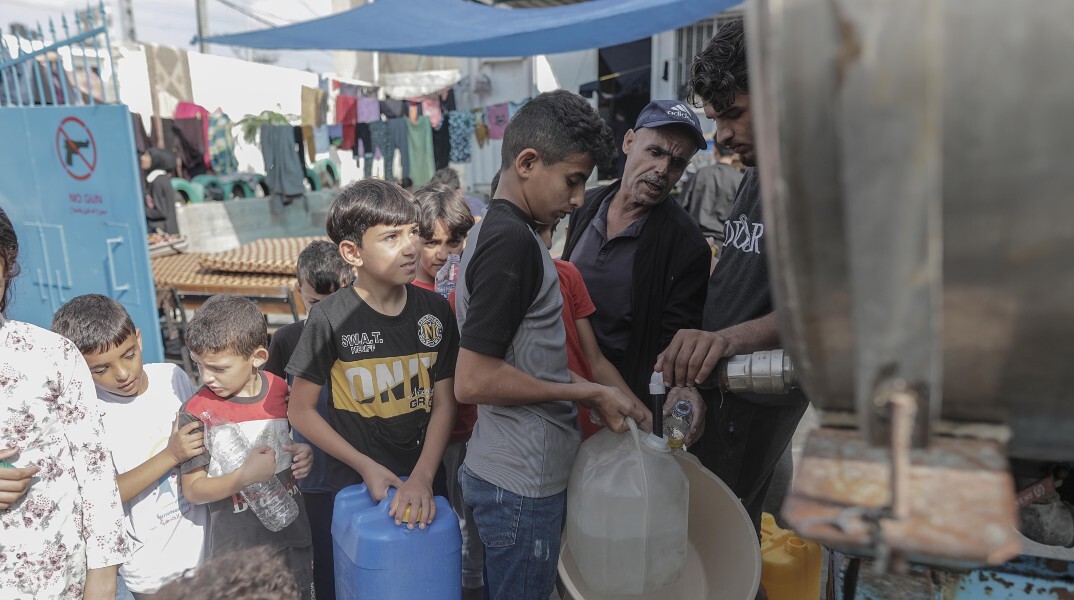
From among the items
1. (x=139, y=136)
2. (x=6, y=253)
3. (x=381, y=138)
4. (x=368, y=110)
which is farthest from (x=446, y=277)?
(x=368, y=110)

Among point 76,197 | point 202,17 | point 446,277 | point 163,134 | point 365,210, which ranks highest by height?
point 202,17

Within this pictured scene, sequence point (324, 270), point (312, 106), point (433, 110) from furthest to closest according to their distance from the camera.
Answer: point (433, 110) → point (312, 106) → point (324, 270)

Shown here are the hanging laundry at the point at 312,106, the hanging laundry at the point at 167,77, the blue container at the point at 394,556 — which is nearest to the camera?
the blue container at the point at 394,556

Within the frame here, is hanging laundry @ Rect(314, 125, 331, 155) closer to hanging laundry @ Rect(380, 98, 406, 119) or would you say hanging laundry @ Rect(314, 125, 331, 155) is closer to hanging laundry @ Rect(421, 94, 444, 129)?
hanging laundry @ Rect(380, 98, 406, 119)

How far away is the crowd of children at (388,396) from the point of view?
1.62m

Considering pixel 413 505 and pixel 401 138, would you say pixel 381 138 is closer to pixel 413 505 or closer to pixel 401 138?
pixel 401 138

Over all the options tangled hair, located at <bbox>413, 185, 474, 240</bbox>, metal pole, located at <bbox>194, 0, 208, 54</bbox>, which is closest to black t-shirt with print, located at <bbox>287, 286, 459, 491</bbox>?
tangled hair, located at <bbox>413, 185, 474, 240</bbox>

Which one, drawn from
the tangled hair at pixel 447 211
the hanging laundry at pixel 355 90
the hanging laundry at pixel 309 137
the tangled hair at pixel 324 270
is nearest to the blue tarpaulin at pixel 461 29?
the tangled hair at pixel 447 211

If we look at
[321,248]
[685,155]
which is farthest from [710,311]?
[321,248]

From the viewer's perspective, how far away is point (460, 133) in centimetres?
981

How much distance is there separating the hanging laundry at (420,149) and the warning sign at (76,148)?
17.2 ft

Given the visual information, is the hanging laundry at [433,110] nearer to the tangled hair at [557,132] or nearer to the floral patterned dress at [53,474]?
the tangled hair at [557,132]

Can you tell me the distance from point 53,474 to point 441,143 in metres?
8.71

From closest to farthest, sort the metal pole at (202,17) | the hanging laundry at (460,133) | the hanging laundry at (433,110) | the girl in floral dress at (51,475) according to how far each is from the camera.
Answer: the girl in floral dress at (51,475) < the hanging laundry at (460,133) < the hanging laundry at (433,110) < the metal pole at (202,17)
